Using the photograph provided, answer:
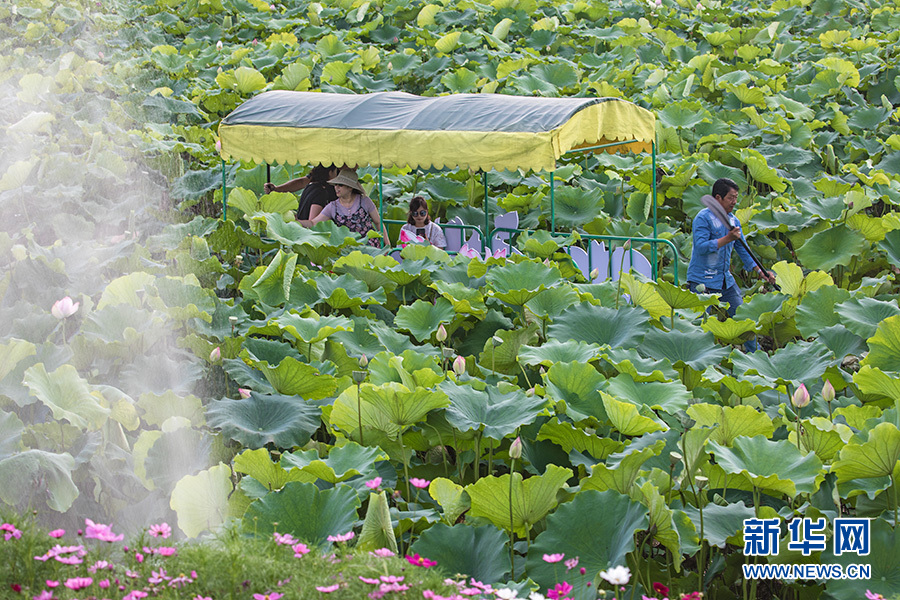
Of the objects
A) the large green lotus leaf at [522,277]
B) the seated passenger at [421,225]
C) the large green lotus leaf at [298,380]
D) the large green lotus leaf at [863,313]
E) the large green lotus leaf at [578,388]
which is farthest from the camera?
the seated passenger at [421,225]

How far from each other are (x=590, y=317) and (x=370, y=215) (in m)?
2.72

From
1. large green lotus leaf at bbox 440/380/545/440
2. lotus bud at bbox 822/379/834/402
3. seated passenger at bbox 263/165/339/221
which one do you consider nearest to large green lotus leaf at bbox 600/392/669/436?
large green lotus leaf at bbox 440/380/545/440

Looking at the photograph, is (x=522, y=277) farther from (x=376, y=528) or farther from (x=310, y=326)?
(x=376, y=528)

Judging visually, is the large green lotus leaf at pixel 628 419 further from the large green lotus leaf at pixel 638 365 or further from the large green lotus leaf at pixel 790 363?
the large green lotus leaf at pixel 790 363

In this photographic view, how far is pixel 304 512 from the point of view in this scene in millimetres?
2541

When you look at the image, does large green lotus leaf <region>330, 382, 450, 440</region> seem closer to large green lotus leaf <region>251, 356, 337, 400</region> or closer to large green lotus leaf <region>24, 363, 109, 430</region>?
large green lotus leaf <region>251, 356, 337, 400</region>

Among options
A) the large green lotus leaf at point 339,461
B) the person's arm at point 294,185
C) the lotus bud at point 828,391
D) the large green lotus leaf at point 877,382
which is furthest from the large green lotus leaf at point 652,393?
the person's arm at point 294,185

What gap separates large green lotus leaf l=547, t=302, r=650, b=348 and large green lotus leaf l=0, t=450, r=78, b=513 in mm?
2165

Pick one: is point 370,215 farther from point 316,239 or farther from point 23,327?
point 23,327

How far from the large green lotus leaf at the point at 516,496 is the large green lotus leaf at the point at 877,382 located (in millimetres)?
1407

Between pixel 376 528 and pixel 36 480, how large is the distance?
103 cm

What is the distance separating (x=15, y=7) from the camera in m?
12.9

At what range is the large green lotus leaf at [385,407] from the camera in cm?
295

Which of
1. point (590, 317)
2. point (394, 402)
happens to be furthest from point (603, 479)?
point (590, 317)
